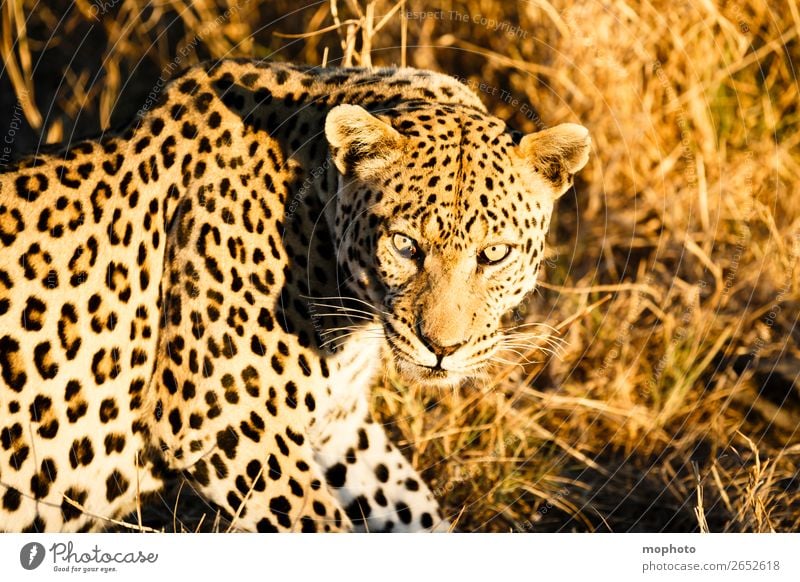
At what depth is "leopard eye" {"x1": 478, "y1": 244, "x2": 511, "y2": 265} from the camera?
16.0 feet

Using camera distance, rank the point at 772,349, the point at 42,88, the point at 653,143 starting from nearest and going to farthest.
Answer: the point at 772,349
the point at 653,143
the point at 42,88

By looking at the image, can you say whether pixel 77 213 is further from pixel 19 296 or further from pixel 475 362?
pixel 475 362

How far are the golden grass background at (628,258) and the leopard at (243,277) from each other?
1.07 metres

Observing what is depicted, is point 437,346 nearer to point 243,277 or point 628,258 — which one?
point 243,277

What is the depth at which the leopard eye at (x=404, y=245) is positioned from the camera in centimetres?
484

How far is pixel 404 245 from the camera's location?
4852 millimetres

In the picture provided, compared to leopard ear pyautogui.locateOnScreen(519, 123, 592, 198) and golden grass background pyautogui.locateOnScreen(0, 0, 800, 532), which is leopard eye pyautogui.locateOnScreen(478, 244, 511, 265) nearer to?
leopard ear pyautogui.locateOnScreen(519, 123, 592, 198)

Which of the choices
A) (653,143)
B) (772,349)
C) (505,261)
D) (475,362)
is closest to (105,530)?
(475,362)

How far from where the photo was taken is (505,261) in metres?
4.93

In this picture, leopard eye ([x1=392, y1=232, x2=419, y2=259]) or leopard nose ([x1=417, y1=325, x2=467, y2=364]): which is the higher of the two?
leopard eye ([x1=392, y1=232, x2=419, y2=259])

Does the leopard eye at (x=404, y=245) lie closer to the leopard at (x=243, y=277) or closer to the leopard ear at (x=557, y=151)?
the leopard at (x=243, y=277)

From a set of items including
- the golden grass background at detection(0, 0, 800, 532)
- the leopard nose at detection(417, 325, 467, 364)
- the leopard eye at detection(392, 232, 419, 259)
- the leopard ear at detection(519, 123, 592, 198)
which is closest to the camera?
the leopard nose at detection(417, 325, 467, 364)

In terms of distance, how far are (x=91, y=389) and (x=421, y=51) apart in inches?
169

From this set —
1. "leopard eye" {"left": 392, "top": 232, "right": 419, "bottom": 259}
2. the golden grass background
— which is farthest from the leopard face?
the golden grass background
